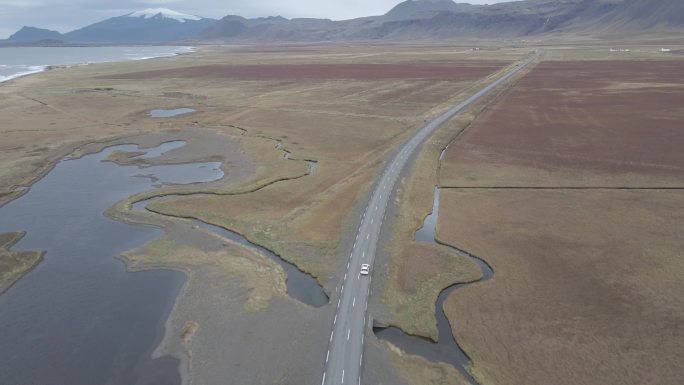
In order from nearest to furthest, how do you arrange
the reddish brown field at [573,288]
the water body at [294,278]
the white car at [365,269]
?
1. the reddish brown field at [573,288]
2. the water body at [294,278]
3. the white car at [365,269]

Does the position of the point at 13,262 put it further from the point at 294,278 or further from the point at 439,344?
the point at 439,344

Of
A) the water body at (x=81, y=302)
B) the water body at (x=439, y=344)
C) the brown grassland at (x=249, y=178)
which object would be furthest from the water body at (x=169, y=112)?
→ the water body at (x=439, y=344)

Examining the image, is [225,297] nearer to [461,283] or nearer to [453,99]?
[461,283]

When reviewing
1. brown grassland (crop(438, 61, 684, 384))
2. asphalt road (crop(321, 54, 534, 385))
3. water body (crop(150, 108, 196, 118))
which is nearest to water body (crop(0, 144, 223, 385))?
asphalt road (crop(321, 54, 534, 385))

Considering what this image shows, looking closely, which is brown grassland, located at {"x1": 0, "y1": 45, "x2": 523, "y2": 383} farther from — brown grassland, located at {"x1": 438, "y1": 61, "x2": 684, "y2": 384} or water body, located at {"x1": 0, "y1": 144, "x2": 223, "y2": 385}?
brown grassland, located at {"x1": 438, "y1": 61, "x2": 684, "y2": 384}

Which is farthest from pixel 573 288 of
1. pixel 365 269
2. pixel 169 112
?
pixel 169 112

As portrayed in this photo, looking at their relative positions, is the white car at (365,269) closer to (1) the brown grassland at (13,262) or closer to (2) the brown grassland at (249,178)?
(2) the brown grassland at (249,178)

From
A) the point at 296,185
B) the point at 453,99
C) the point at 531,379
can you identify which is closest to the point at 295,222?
the point at 296,185
